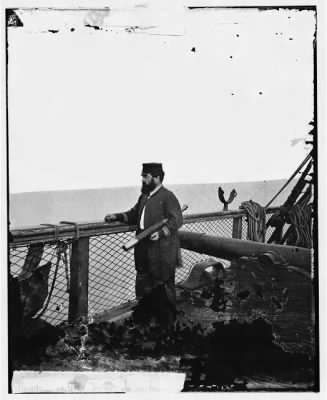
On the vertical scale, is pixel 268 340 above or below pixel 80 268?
below

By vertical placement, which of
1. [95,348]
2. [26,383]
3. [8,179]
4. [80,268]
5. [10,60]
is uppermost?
[10,60]

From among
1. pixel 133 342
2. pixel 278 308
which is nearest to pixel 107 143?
pixel 133 342

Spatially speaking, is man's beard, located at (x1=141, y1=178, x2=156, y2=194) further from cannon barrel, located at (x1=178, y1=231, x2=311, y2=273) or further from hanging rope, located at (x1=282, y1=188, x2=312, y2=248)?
hanging rope, located at (x1=282, y1=188, x2=312, y2=248)

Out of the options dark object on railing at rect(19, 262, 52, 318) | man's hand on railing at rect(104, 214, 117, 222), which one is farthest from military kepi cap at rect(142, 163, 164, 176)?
dark object on railing at rect(19, 262, 52, 318)

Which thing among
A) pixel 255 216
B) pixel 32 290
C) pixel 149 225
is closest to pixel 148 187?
pixel 149 225

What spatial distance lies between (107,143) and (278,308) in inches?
43.3

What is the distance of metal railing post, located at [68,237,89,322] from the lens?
255cm

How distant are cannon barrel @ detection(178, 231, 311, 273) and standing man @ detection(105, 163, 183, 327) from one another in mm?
73

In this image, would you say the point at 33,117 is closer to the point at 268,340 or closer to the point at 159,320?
the point at 159,320

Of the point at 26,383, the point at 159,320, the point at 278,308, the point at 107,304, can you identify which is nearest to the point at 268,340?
the point at 278,308

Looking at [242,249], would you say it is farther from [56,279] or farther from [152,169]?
[56,279]

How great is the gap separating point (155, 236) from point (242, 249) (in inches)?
16.4

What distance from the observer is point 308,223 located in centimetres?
257

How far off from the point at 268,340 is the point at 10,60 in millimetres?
1751
